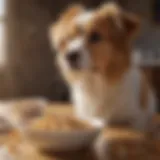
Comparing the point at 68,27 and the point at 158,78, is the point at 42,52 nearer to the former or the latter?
the point at 158,78

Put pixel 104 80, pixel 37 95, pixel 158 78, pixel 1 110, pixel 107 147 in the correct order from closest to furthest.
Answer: pixel 107 147
pixel 1 110
pixel 104 80
pixel 158 78
pixel 37 95

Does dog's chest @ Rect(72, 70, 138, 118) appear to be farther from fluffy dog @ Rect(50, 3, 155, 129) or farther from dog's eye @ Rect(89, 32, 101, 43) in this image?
dog's eye @ Rect(89, 32, 101, 43)

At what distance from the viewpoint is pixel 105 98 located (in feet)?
3.97

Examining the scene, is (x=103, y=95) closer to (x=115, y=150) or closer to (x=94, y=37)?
(x=94, y=37)

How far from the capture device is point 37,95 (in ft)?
8.59

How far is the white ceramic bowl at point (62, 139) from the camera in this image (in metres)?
0.82

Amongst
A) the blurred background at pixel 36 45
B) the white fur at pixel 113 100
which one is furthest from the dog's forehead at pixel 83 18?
the blurred background at pixel 36 45

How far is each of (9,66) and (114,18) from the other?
4.77 ft

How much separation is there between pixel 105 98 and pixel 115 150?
1.17 ft

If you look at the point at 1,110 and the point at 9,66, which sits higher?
the point at 9,66

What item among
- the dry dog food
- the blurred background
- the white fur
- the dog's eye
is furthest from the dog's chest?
the blurred background

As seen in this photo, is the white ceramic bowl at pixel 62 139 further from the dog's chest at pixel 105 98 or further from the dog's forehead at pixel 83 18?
the dog's forehead at pixel 83 18

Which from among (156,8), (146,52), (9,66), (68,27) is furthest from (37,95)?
(68,27)

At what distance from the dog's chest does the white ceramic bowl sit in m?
0.31
